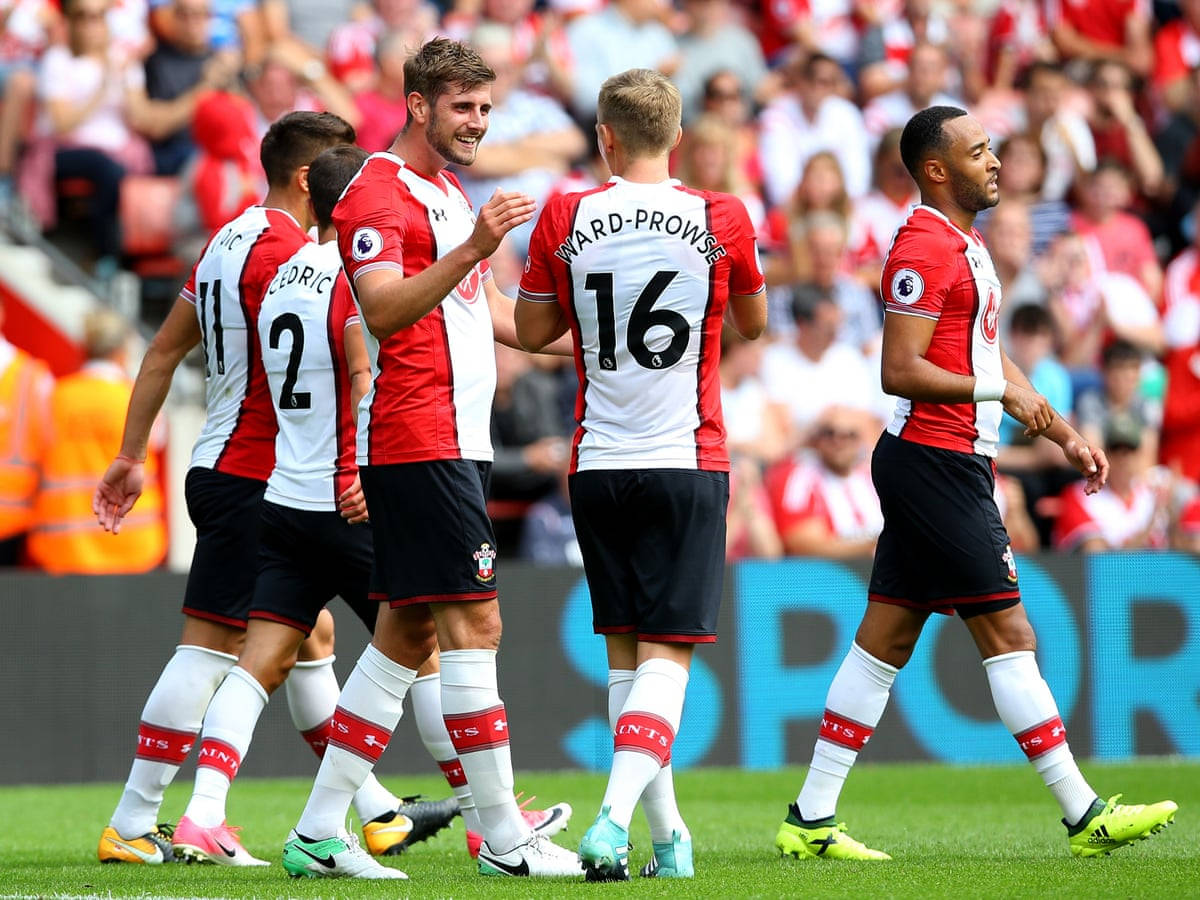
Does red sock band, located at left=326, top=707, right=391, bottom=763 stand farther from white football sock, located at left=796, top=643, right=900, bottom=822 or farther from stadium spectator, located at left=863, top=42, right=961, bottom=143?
stadium spectator, located at left=863, top=42, right=961, bottom=143

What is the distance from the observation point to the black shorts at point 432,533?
5.72m

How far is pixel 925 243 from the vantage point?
6.35 m

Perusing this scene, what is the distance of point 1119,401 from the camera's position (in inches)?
496

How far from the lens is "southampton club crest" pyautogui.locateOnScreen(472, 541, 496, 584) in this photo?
574 cm

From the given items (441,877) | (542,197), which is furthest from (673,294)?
(542,197)

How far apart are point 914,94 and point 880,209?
137 centimetres

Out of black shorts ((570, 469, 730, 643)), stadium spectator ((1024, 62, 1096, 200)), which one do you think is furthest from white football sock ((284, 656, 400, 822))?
stadium spectator ((1024, 62, 1096, 200))

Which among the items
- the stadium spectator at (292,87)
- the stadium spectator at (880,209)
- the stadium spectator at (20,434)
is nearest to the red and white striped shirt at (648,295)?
the stadium spectator at (20,434)

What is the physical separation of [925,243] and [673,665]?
1715 millimetres

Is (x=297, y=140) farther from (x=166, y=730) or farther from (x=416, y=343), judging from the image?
(x=166, y=730)

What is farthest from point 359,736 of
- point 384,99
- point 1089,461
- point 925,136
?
point 384,99

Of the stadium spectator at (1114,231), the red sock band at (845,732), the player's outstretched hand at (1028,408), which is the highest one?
the stadium spectator at (1114,231)

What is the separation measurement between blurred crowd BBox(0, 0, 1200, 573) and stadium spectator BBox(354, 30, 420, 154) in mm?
30

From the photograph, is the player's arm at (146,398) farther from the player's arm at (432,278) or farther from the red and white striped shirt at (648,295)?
the red and white striped shirt at (648,295)
